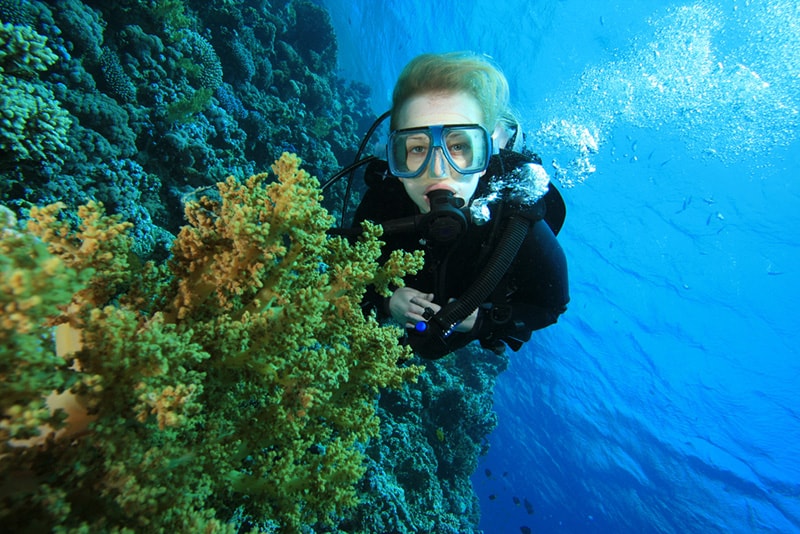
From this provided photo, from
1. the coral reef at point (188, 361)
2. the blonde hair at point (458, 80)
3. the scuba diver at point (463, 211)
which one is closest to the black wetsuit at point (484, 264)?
the scuba diver at point (463, 211)

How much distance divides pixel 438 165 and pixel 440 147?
17cm

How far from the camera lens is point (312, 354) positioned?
182 centimetres

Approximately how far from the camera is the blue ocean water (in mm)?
19938

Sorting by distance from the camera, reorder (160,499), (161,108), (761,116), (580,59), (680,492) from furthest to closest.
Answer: (680,492), (580,59), (761,116), (161,108), (160,499)

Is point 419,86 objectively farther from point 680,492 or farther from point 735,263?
point 680,492

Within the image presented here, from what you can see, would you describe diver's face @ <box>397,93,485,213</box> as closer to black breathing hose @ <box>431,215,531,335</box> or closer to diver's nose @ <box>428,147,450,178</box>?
diver's nose @ <box>428,147,450,178</box>

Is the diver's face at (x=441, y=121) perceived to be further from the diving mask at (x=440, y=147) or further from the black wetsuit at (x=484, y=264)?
the black wetsuit at (x=484, y=264)

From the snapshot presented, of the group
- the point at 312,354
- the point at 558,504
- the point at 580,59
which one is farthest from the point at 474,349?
the point at 558,504

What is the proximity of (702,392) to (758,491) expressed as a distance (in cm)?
781

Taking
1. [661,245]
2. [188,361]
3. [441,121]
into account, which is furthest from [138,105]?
[661,245]

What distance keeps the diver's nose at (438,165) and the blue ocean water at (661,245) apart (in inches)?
581

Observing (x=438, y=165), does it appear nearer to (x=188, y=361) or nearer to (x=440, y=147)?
(x=440, y=147)

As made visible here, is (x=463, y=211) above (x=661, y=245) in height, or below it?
below

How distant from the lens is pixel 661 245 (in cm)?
2427
